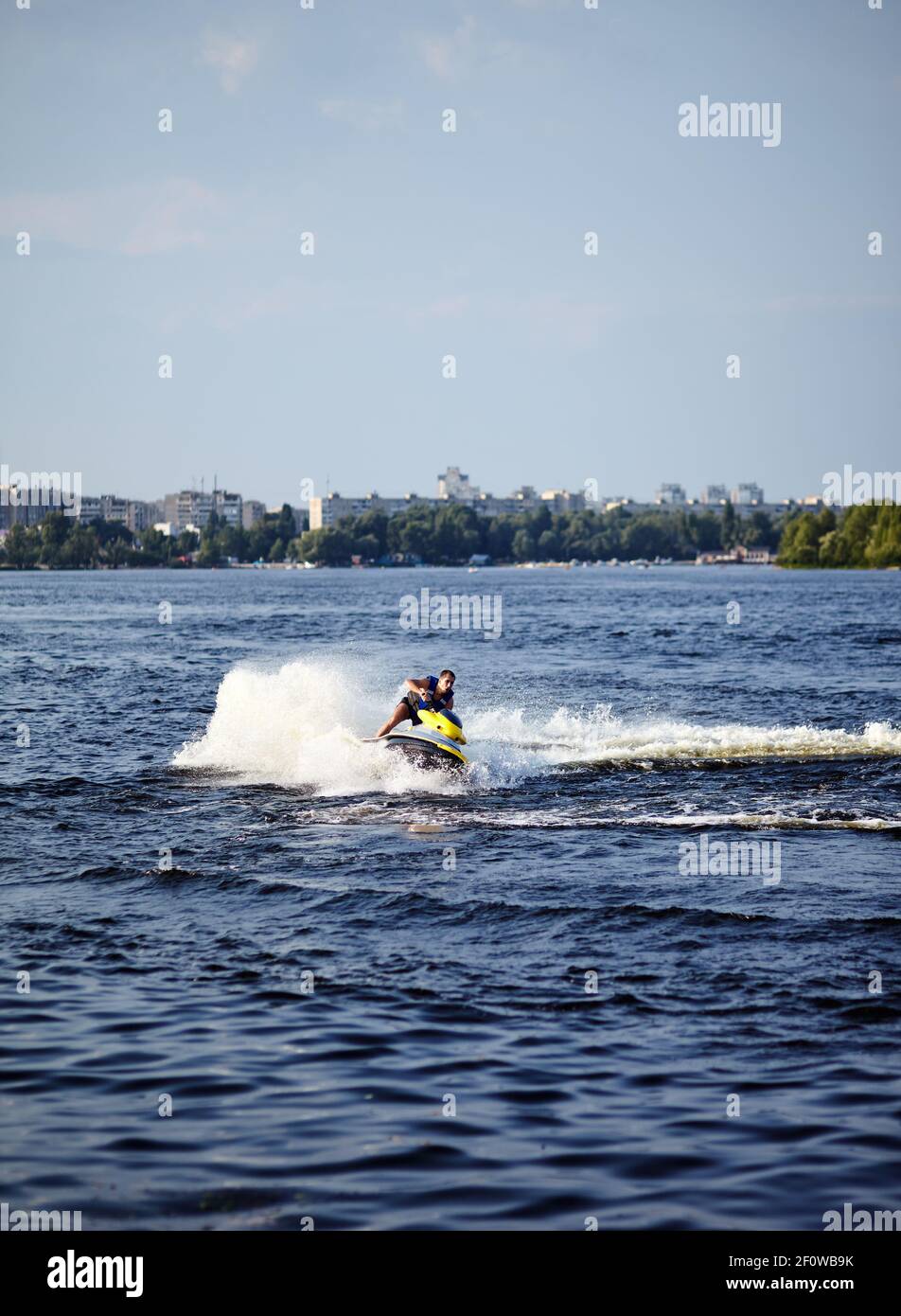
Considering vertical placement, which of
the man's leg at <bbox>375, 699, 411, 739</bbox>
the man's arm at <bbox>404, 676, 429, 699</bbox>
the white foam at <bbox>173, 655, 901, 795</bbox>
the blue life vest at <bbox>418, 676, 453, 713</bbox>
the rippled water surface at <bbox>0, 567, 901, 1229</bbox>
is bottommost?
the rippled water surface at <bbox>0, 567, 901, 1229</bbox>

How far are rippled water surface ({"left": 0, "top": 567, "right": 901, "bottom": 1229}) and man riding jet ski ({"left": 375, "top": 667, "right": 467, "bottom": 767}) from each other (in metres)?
0.43

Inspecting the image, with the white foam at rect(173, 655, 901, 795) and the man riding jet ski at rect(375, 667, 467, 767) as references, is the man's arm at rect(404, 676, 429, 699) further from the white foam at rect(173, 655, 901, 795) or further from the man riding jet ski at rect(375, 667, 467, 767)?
the white foam at rect(173, 655, 901, 795)

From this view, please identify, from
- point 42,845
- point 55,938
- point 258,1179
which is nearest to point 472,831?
point 42,845

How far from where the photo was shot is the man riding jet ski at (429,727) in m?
25.0

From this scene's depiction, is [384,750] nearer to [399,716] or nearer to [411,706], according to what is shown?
[399,716]

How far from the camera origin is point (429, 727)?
82.6 ft

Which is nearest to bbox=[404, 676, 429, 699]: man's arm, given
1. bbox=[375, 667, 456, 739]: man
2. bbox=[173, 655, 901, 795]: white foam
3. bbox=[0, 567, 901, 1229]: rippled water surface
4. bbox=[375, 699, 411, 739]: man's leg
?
bbox=[375, 667, 456, 739]: man

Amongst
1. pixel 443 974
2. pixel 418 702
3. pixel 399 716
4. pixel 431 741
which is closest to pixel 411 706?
pixel 418 702

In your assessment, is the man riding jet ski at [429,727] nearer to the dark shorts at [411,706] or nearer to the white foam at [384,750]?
the dark shorts at [411,706]

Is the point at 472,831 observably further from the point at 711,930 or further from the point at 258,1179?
the point at 258,1179

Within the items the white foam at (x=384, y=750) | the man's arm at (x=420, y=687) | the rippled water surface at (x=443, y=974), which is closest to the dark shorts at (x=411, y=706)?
the man's arm at (x=420, y=687)

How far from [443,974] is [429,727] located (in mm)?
11916

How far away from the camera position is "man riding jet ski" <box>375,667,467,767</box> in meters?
25.0
